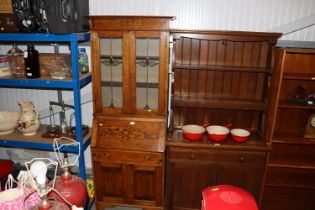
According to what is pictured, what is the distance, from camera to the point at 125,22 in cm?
208

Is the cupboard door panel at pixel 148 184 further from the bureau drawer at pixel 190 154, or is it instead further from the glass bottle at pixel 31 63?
the glass bottle at pixel 31 63

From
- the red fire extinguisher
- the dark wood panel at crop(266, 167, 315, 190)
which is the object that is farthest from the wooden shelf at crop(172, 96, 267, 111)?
the red fire extinguisher

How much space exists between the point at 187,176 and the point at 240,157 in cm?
49

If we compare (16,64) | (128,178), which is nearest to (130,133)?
(128,178)

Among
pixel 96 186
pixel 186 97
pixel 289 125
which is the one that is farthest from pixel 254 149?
pixel 96 186

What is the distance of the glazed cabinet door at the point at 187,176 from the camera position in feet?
7.48

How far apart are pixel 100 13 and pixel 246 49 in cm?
139

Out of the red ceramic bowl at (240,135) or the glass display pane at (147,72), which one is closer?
the glass display pane at (147,72)

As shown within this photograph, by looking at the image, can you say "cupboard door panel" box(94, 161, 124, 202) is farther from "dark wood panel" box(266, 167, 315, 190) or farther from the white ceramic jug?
"dark wood panel" box(266, 167, 315, 190)

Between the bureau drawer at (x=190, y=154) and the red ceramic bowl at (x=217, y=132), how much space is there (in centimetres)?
14

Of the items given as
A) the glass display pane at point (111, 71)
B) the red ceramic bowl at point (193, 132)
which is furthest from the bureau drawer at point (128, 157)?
the glass display pane at point (111, 71)

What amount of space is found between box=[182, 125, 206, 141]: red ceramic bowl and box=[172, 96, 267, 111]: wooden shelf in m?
0.22

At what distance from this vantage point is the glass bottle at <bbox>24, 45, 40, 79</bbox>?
7.40 feet

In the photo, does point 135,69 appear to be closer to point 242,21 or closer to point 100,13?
point 100,13
